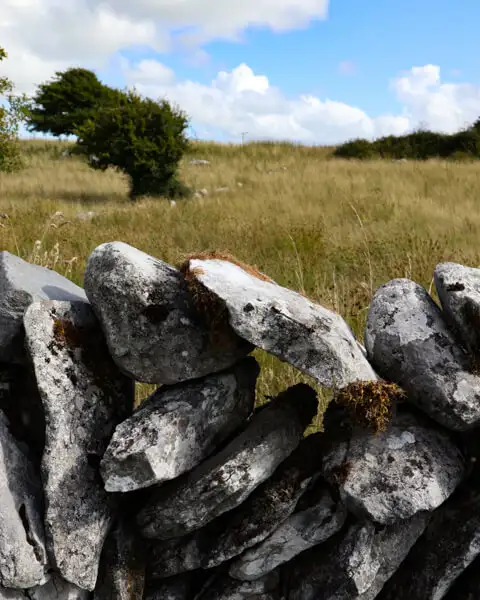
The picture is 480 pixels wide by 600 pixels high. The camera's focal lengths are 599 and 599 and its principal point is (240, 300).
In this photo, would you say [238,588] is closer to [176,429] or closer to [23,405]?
[176,429]

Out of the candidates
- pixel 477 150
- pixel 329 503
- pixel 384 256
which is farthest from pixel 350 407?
pixel 477 150

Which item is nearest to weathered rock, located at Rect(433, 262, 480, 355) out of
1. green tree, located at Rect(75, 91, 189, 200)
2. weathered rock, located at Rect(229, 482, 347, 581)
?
weathered rock, located at Rect(229, 482, 347, 581)

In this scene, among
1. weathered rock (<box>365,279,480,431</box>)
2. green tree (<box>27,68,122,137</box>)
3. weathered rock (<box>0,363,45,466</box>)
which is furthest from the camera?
green tree (<box>27,68,122,137</box>)

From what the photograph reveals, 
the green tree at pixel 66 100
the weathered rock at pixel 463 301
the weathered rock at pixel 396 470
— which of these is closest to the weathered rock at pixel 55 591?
the weathered rock at pixel 396 470

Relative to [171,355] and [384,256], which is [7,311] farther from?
[384,256]

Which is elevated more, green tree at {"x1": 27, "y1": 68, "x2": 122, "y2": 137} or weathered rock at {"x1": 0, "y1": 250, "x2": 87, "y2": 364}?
green tree at {"x1": 27, "y1": 68, "x2": 122, "y2": 137}

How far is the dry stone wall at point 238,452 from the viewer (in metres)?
2.14

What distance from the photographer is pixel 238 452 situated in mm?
2176

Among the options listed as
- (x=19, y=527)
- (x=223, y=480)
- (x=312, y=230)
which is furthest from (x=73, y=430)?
(x=312, y=230)

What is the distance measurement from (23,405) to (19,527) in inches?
23.2

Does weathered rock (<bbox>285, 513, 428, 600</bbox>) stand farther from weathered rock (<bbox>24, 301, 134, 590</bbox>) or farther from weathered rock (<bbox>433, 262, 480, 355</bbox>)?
weathered rock (<bbox>24, 301, 134, 590</bbox>)

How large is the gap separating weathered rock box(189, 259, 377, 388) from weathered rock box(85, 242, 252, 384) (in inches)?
7.2

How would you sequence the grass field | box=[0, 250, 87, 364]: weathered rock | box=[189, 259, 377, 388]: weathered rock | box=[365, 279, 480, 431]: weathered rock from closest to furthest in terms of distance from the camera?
box=[189, 259, 377, 388]: weathered rock → box=[365, 279, 480, 431]: weathered rock → box=[0, 250, 87, 364]: weathered rock → the grass field

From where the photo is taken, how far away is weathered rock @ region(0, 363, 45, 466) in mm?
2602
